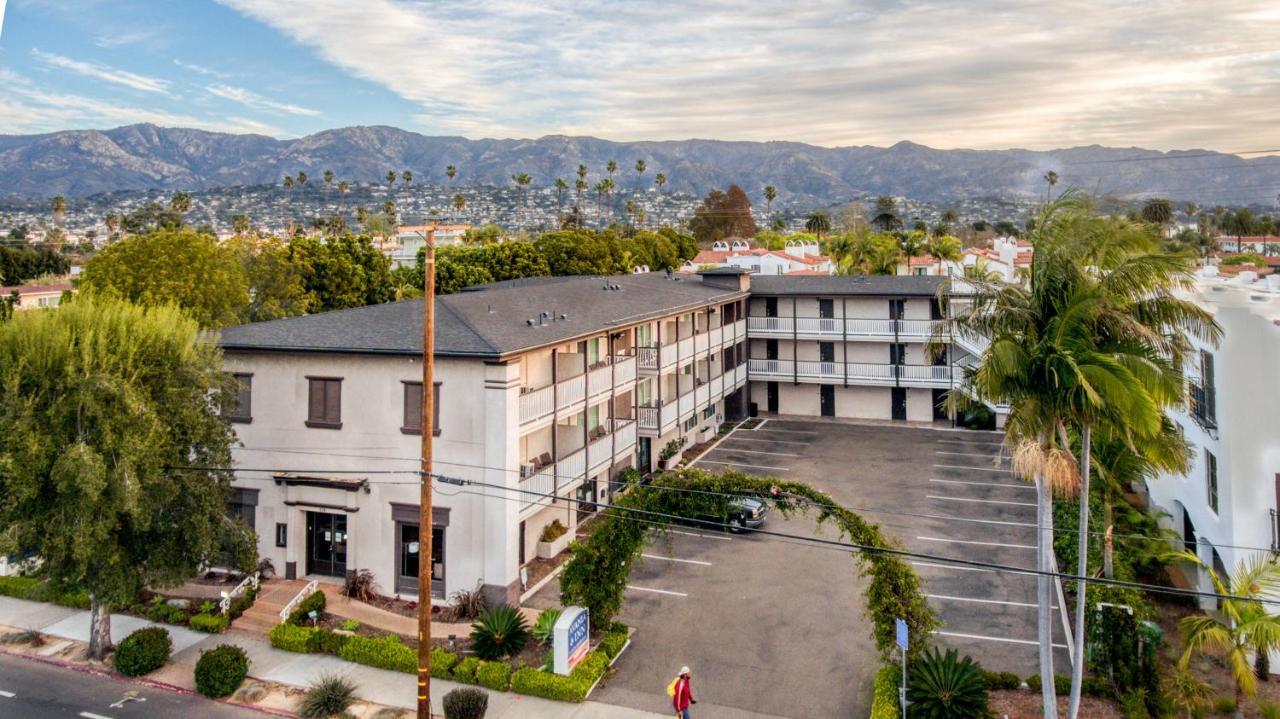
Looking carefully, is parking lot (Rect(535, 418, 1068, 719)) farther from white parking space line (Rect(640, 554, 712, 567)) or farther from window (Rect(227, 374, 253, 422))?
window (Rect(227, 374, 253, 422))

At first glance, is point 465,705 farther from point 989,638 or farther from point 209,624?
point 989,638

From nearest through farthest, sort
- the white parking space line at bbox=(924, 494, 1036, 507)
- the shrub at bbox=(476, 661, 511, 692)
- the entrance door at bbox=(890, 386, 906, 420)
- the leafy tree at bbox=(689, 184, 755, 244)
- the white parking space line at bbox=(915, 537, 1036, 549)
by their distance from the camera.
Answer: the shrub at bbox=(476, 661, 511, 692) < the white parking space line at bbox=(915, 537, 1036, 549) < the white parking space line at bbox=(924, 494, 1036, 507) < the entrance door at bbox=(890, 386, 906, 420) < the leafy tree at bbox=(689, 184, 755, 244)

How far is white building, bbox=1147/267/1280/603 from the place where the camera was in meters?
19.2

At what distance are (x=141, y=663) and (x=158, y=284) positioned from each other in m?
21.8

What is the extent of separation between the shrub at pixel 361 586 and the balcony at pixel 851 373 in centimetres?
2949

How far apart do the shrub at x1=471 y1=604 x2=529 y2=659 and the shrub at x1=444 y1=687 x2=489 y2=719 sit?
2690 millimetres

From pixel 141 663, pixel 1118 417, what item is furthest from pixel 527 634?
pixel 1118 417

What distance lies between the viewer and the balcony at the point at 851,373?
46.1m

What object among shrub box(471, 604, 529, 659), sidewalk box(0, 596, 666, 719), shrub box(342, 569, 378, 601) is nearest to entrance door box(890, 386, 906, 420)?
shrub box(471, 604, 529, 659)

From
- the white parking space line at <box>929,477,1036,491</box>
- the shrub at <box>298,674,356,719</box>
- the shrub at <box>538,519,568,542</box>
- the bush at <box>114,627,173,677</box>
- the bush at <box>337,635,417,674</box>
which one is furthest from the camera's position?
the white parking space line at <box>929,477,1036,491</box>

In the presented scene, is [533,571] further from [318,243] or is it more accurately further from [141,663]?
[318,243]

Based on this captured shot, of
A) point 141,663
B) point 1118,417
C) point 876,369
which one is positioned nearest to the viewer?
point 1118,417

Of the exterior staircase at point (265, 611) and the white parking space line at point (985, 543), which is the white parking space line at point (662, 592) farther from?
the exterior staircase at point (265, 611)

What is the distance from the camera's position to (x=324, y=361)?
79.5ft
